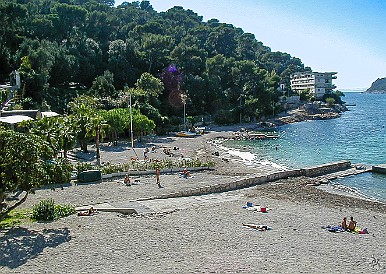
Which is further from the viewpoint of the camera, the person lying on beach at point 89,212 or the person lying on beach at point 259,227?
the person lying on beach at point 89,212

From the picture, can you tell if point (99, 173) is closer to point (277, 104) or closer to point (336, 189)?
point (336, 189)

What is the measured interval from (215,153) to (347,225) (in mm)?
30021

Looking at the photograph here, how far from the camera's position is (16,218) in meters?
19.2

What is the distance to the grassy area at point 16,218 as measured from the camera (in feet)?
60.0

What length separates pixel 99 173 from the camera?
30000mm

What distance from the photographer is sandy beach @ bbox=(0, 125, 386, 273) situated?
14.8m

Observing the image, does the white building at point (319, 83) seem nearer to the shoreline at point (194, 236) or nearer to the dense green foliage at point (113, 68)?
the dense green foliage at point (113, 68)

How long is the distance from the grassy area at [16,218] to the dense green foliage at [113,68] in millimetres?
36278

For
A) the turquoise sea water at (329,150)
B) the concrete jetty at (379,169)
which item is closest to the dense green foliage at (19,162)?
the turquoise sea water at (329,150)

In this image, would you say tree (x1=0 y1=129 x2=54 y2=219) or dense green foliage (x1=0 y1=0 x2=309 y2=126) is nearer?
tree (x1=0 y1=129 x2=54 y2=219)

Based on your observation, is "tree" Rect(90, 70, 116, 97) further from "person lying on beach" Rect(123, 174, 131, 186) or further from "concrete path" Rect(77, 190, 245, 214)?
"concrete path" Rect(77, 190, 245, 214)

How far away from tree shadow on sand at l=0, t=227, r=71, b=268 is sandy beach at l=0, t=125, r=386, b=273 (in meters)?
0.03

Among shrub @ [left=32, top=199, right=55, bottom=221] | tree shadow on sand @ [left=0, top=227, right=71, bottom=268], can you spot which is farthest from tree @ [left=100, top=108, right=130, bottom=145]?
tree shadow on sand @ [left=0, top=227, right=71, bottom=268]

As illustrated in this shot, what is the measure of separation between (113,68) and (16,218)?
2595 inches
